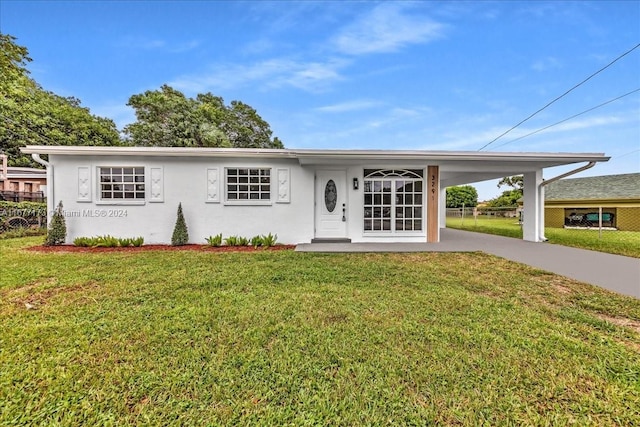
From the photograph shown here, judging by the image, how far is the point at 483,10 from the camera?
435 inches

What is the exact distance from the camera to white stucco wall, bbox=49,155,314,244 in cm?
830

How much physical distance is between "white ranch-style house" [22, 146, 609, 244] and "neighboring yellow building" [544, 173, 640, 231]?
9.90 metres

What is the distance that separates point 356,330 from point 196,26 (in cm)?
1318

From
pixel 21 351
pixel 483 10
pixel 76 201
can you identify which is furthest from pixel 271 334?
pixel 483 10

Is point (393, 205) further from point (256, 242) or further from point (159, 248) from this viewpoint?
point (159, 248)

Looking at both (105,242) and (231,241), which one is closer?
(105,242)

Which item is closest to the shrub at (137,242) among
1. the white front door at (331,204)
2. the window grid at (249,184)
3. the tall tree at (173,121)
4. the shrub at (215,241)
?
the shrub at (215,241)

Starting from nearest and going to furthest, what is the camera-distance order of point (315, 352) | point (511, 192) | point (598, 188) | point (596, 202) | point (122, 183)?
point (315, 352) → point (122, 183) → point (596, 202) → point (598, 188) → point (511, 192)

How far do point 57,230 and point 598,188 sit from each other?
85.0 feet

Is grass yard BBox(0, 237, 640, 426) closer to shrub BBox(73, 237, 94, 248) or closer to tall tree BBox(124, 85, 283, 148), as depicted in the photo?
shrub BBox(73, 237, 94, 248)

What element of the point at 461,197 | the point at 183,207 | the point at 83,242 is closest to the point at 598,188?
the point at 461,197

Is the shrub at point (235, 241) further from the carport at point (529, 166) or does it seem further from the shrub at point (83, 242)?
the carport at point (529, 166)

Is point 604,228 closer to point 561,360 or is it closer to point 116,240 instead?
point 561,360

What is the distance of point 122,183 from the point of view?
848cm
